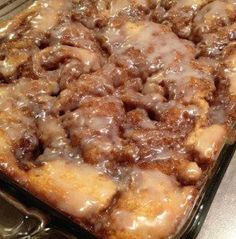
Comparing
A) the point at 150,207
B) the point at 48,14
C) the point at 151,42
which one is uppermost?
the point at 48,14

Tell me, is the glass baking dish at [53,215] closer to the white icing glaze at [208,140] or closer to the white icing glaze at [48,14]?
the white icing glaze at [208,140]

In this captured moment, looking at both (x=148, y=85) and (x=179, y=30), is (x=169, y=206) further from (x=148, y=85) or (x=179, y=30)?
(x=179, y=30)

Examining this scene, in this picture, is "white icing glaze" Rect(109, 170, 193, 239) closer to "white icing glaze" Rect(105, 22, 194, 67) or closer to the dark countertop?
the dark countertop

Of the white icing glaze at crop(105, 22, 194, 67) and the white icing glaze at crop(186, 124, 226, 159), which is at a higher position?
the white icing glaze at crop(105, 22, 194, 67)

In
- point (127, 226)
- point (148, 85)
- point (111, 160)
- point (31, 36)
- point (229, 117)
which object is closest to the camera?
point (127, 226)

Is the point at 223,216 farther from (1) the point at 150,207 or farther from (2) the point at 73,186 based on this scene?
(2) the point at 73,186

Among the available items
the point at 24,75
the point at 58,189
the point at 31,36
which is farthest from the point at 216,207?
the point at 31,36

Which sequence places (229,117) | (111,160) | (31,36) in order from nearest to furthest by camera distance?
1. (111,160)
2. (229,117)
3. (31,36)

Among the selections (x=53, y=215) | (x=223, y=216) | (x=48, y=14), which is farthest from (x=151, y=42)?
(x=53, y=215)

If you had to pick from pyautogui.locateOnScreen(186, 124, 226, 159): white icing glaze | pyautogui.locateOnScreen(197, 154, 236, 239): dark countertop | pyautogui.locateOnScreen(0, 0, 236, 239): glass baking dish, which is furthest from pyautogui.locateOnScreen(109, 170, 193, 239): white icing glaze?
pyautogui.locateOnScreen(197, 154, 236, 239): dark countertop
